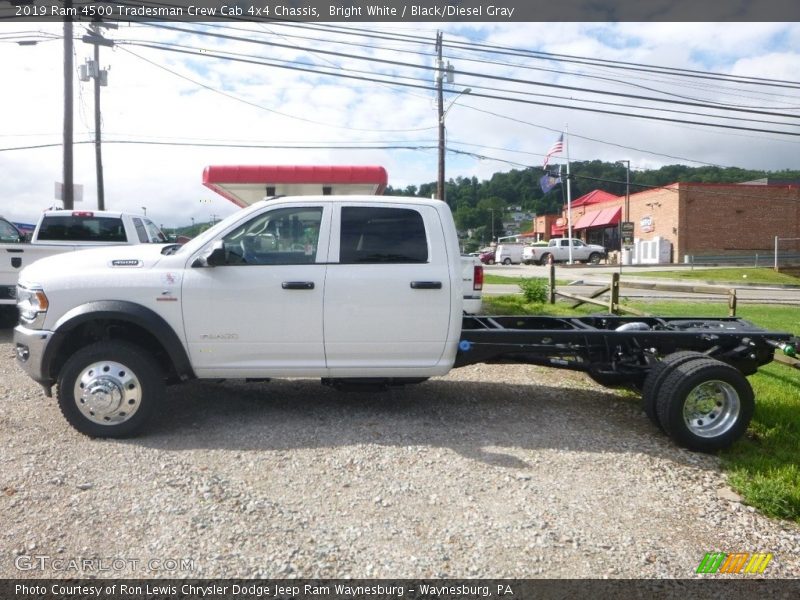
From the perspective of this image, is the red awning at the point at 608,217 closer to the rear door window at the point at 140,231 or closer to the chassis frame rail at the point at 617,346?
the rear door window at the point at 140,231

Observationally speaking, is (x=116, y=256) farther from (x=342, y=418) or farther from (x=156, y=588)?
(x=156, y=588)

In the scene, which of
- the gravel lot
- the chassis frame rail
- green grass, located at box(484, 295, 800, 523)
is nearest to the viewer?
the gravel lot

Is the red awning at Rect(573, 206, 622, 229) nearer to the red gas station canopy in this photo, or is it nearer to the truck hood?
the red gas station canopy

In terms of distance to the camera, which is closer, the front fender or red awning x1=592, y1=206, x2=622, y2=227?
the front fender

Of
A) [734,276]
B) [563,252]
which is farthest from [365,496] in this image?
[563,252]

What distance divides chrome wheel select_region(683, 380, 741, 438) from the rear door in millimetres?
2070

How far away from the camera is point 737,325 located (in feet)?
19.7

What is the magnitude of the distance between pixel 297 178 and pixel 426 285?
291 inches

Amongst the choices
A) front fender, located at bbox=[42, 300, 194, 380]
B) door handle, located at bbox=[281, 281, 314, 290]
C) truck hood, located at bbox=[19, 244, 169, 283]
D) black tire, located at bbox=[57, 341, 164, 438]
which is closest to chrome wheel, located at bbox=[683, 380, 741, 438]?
door handle, located at bbox=[281, 281, 314, 290]

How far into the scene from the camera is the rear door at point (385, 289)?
5152mm

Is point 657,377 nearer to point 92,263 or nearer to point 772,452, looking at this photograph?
point 772,452

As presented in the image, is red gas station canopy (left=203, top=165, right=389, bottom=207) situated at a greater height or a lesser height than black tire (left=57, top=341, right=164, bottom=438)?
greater

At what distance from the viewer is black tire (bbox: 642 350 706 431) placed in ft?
16.9

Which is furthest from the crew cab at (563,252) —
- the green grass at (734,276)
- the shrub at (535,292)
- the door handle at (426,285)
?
the door handle at (426,285)
